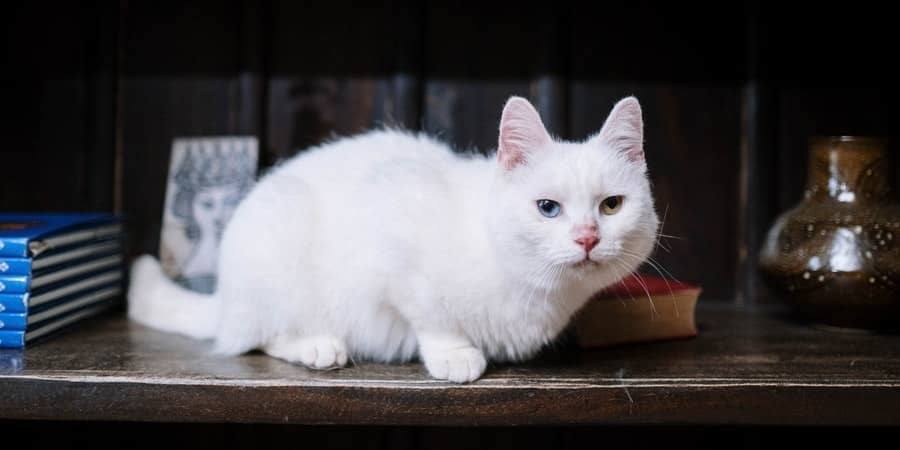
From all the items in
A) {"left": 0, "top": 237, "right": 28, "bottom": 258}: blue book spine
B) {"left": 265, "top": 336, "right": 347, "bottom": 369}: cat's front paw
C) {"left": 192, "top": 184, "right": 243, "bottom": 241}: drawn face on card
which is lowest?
{"left": 265, "top": 336, "right": 347, "bottom": 369}: cat's front paw

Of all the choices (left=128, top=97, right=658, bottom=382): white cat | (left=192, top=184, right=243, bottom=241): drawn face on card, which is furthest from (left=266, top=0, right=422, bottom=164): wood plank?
(left=128, top=97, right=658, bottom=382): white cat

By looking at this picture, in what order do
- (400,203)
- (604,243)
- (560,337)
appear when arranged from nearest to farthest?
1. (604,243)
2. (400,203)
3. (560,337)

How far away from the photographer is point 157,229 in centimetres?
156

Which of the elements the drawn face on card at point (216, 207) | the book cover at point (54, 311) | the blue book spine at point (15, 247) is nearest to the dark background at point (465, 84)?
the drawn face on card at point (216, 207)

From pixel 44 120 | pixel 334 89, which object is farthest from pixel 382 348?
pixel 44 120

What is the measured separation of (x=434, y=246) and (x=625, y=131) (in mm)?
323

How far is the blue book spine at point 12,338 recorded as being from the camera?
45.2 inches

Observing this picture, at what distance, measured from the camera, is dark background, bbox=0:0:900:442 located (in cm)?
150

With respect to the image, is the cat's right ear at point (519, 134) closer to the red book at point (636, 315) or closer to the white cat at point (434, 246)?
the white cat at point (434, 246)

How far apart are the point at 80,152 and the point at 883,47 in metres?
1.71

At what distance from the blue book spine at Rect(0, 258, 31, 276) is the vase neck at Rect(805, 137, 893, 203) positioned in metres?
1.37

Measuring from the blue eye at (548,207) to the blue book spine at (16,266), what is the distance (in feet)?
2.65

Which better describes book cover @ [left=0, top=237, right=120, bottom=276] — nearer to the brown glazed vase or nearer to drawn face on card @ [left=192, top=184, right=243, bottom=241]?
drawn face on card @ [left=192, top=184, right=243, bottom=241]

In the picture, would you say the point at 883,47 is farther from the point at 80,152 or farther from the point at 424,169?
the point at 80,152
